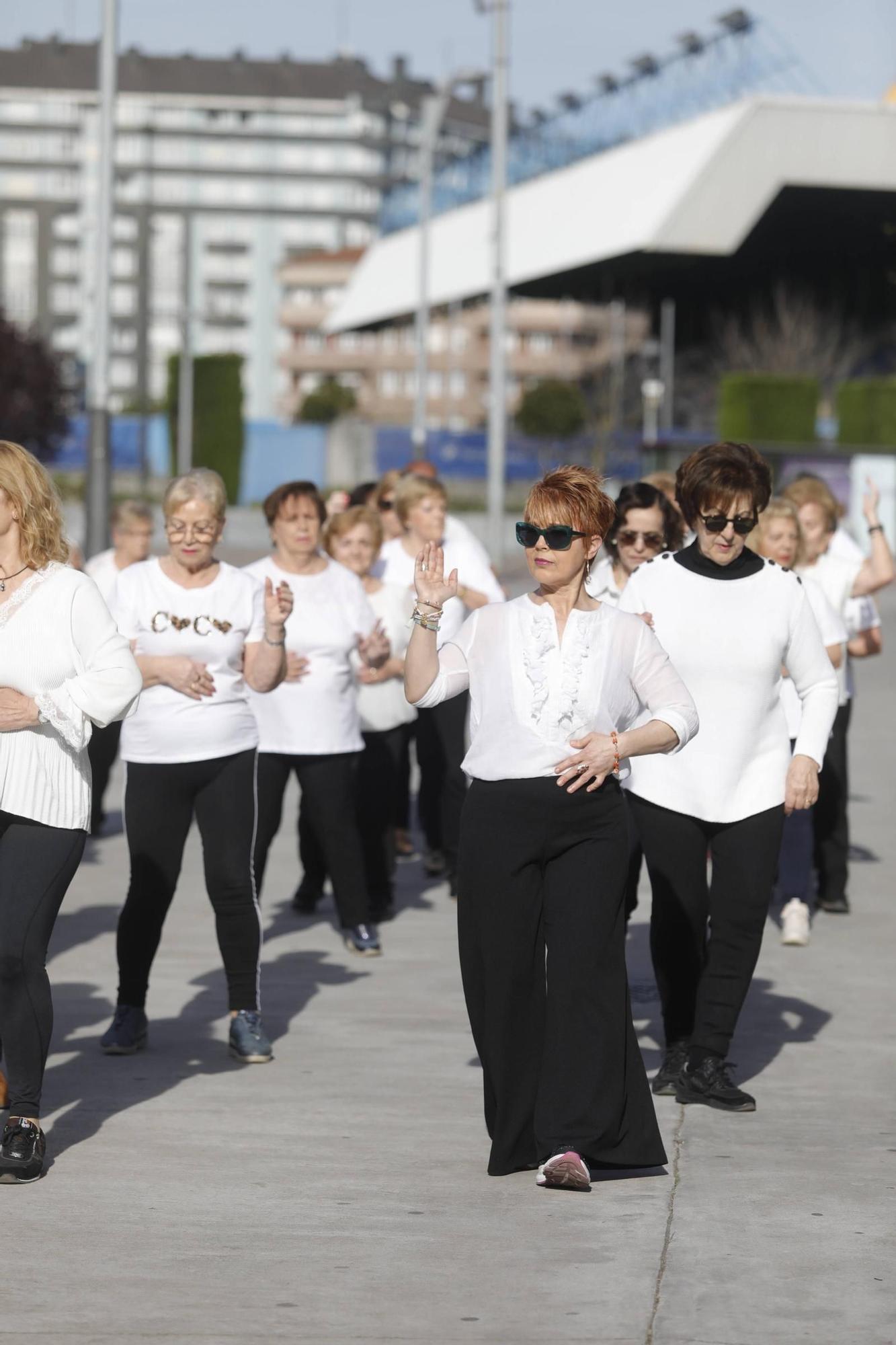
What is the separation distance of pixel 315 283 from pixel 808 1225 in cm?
13601

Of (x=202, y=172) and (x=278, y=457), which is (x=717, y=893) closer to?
(x=278, y=457)

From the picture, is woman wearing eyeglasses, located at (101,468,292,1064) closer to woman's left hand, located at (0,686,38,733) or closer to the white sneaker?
woman's left hand, located at (0,686,38,733)

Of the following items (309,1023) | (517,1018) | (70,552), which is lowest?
(309,1023)

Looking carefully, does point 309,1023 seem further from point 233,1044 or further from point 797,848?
point 797,848

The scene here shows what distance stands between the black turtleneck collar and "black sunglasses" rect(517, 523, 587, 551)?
1.03 m

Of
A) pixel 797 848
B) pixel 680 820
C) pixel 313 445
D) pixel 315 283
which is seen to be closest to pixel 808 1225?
pixel 680 820

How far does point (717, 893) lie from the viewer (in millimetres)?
6391

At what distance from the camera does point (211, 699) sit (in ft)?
22.9

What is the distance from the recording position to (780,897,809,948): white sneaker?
9055mm

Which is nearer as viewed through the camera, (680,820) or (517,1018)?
(517,1018)

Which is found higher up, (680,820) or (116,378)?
(116,378)

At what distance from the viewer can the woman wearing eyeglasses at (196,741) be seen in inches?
273

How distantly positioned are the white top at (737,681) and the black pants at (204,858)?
1409 mm

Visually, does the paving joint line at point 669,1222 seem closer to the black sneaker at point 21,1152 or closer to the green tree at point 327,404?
the black sneaker at point 21,1152
